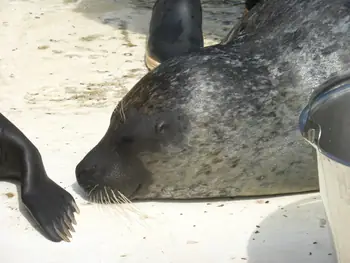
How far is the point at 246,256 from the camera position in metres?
2.24

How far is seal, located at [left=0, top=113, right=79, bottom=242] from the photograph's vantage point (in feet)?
7.92

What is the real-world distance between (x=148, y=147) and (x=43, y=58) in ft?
5.31

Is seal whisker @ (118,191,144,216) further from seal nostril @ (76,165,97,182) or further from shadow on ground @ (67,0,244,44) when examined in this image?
shadow on ground @ (67,0,244,44)

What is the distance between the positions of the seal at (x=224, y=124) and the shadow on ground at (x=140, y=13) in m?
1.62

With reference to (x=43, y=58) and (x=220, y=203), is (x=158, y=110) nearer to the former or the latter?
(x=220, y=203)

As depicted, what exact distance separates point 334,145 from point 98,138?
4.09 ft

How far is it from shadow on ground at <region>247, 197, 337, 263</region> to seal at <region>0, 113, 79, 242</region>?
1.81 ft

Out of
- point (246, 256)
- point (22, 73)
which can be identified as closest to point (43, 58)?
point (22, 73)

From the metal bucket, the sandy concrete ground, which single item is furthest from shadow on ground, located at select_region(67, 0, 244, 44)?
the metal bucket

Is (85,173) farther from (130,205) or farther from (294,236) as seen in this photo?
(294,236)

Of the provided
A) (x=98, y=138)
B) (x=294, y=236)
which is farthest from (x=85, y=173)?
(x=294, y=236)

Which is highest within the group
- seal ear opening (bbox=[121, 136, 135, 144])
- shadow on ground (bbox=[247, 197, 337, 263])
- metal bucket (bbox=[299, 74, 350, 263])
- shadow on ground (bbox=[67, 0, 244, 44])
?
metal bucket (bbox=[299, 74, 350, 263])

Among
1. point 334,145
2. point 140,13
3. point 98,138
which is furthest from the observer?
point 140,13

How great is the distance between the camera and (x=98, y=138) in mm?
3000
